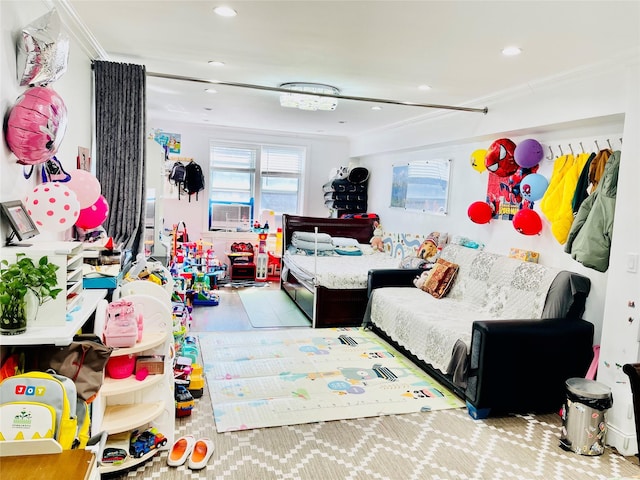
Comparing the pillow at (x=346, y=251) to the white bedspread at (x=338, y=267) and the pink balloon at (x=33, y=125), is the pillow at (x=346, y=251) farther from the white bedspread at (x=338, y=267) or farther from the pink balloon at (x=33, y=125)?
the pink balloon at (x=33, y=125)

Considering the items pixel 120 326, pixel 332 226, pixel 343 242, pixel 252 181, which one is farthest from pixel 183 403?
pixel 252 181

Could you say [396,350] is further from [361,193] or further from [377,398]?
[361,193]

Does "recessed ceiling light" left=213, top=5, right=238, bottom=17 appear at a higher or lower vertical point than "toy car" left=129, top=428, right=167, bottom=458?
higher

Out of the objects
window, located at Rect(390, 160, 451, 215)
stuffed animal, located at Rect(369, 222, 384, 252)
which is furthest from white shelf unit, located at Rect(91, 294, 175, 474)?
stuffed animal, located at Rect(369, 222, 384, 252)

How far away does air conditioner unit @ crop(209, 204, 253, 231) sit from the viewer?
24.5 feet

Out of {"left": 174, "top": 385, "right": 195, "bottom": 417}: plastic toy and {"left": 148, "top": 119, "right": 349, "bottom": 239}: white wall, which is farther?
{"left": 148, "top": 119, "right": 349, "bottom": 239}: white wall

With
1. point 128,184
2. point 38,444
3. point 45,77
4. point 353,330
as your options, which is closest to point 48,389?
point 38,444

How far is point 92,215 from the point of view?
2.77 metres

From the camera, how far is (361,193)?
24.3 feet

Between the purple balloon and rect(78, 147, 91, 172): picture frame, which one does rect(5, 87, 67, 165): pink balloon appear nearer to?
rect(78, 147, 91, 172): picture frame

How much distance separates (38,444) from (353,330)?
3.68 meters

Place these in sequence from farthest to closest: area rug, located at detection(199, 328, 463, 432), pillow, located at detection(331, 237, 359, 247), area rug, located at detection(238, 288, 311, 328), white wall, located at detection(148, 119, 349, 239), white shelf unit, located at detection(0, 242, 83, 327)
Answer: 1. white wall, located at detection(148, 119, 349, 239)
2. pillow, located at detection(331, 237, 359, 247)
3. area rug, located at detection(238, 288, 311, 328)
4. area rug, located at detection(199, 328, 463, 432)
5. white shelf unit, located at detection(0, 242, 83, 327)

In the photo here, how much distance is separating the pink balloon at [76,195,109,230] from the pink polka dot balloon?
555 mm

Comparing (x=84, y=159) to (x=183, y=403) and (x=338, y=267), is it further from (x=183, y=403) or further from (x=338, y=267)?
(x=338, y=267)
